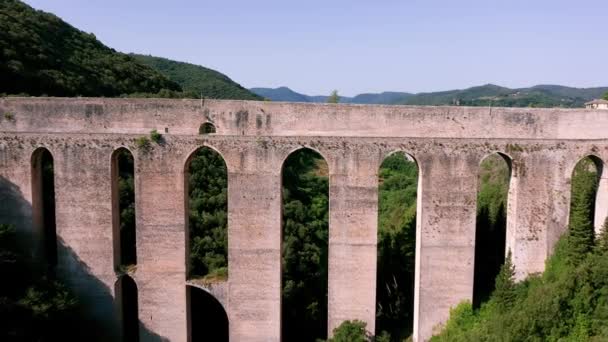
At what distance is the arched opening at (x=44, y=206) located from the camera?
15227 millimetres

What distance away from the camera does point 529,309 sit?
41.8ft

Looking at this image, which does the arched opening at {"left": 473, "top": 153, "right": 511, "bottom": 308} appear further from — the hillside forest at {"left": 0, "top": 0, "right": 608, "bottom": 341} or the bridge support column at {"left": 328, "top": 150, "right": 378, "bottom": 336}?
the bridge support column at {"left": 328, "top": 150, "right": 378, "bottom": 336}

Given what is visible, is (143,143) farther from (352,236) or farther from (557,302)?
(557,302)

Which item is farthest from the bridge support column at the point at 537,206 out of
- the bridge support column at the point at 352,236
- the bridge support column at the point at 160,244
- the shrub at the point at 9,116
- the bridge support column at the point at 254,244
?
the shrub at the point at 9,116

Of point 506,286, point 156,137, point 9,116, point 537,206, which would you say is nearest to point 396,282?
point 506,286

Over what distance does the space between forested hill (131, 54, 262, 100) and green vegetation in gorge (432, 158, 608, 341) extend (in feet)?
169

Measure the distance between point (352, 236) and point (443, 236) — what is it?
8.65 ft

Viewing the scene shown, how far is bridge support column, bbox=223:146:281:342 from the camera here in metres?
14.5

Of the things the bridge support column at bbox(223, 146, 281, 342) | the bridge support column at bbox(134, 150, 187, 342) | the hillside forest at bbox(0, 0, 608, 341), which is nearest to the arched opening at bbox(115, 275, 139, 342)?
the hillside forest at bbox(0, 0, 608, 341)

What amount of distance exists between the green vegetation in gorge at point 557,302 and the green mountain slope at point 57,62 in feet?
70.9

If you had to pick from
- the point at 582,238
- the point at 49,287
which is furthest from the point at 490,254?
the point at 49,287

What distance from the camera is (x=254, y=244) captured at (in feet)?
48.1

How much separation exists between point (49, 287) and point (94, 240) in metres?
1.74

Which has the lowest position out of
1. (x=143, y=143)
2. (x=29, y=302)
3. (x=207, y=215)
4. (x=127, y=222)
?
(x=29, y=302)
